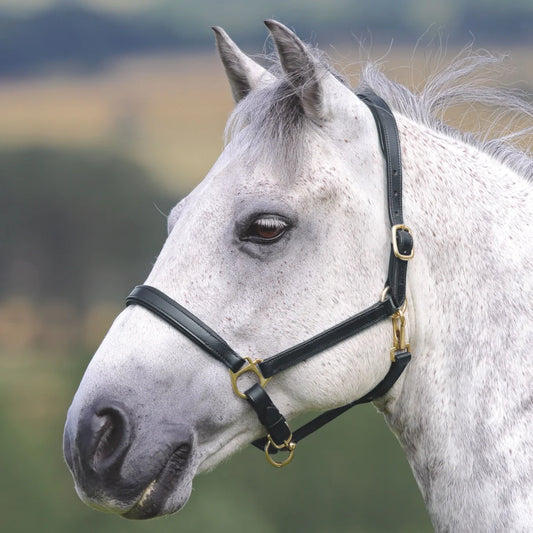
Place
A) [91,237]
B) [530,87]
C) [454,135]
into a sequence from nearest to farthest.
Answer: [454,135] < [530,87] < [91,237]

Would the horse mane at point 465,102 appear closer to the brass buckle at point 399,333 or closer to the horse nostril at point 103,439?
the brass buckle at point 399,333

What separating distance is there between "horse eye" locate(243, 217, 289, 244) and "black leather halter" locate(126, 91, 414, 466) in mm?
295

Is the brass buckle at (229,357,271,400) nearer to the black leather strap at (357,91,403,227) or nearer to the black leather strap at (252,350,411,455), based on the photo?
the black leather strap at (252,350,411,455)

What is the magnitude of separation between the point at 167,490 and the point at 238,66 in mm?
1480

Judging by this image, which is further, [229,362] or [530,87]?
[530,87]

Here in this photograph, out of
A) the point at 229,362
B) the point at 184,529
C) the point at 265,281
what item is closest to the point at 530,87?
the point at 265,281

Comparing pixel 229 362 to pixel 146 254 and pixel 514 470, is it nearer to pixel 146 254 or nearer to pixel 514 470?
pixel 514 470

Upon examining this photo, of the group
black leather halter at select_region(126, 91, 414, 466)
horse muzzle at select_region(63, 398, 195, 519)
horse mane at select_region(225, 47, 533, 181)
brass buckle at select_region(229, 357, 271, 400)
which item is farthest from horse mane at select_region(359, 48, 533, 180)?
horse muzzle at select_region(63, 398, 195, 519)

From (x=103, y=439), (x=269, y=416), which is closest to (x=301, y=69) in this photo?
(x=269, y=416)

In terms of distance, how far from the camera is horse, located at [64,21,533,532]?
6.09ft

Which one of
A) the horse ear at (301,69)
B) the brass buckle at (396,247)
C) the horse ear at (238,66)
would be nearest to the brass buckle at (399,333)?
the brass buckle at (396,247)

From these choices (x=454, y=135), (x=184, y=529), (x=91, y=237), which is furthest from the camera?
(x=91, y=237)

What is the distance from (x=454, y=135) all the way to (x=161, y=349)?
1.31 meters

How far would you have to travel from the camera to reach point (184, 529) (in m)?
6.13
